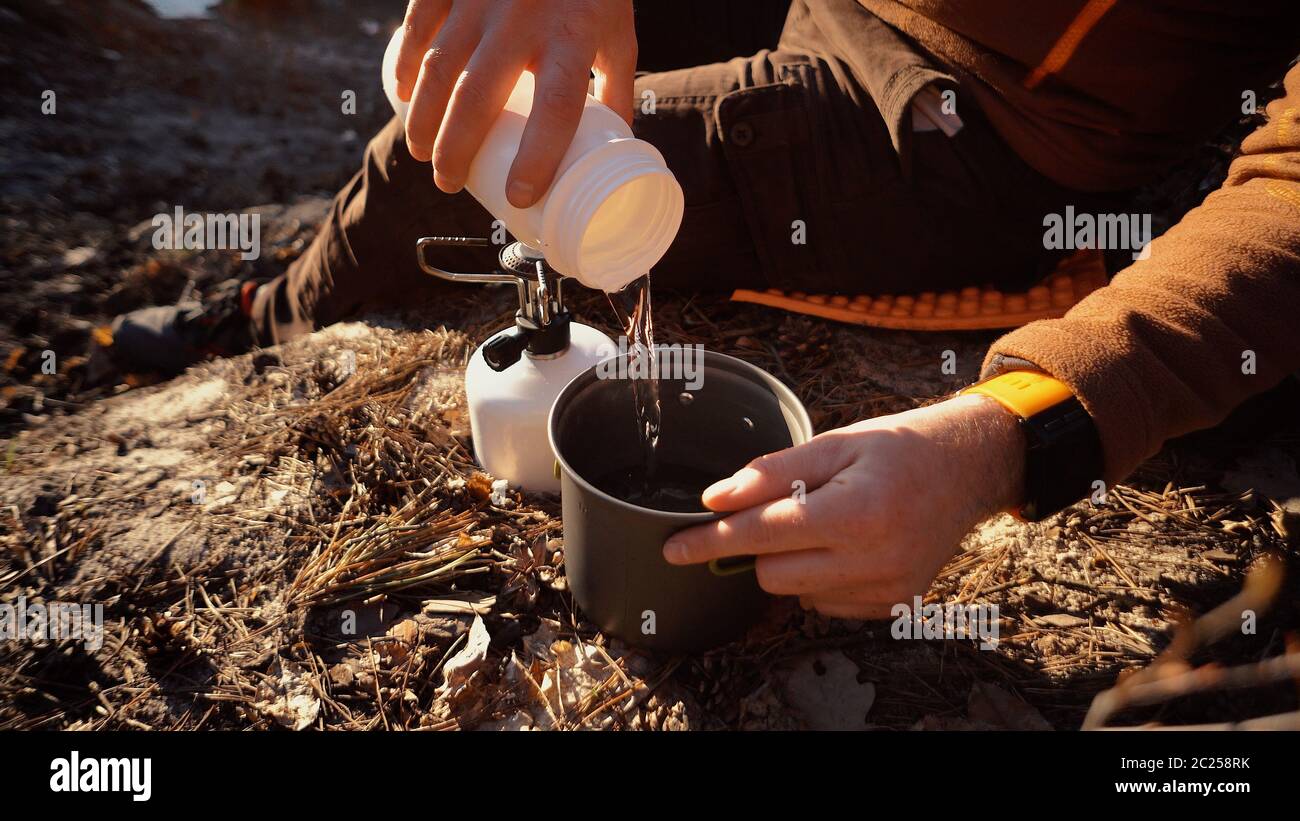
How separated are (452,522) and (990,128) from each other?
1.50 metres

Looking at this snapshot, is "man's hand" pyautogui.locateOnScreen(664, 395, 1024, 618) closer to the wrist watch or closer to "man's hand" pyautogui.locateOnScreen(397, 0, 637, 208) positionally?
the wrist watch

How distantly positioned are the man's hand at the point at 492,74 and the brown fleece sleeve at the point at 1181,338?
0.81 metres

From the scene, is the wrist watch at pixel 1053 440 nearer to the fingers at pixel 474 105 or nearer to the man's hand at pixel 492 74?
the man's hand at pixel 492 74

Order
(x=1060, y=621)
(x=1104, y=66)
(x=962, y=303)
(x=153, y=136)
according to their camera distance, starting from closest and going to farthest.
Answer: (x=1060, y=621)
(x=1104, y=66)
(x=962, y=303)
(x=153, y=136)

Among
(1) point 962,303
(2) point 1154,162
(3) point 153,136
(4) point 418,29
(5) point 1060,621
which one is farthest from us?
(3) point 153,136

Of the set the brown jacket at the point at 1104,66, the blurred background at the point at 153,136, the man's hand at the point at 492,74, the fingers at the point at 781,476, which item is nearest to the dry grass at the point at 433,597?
the fingers at the point at 781,476

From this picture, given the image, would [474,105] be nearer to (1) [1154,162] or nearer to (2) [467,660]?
(2) [467,660]

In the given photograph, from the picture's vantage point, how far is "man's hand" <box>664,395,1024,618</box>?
3.56 feet

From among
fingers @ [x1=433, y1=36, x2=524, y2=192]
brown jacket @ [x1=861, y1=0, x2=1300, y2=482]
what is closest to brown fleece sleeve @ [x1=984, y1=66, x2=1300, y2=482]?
brown jacket @ [x1=861, y1=0, x2=1300, y2=482]

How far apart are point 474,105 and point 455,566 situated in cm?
85

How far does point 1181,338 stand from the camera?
1215mm

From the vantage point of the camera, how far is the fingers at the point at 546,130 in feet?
3.56

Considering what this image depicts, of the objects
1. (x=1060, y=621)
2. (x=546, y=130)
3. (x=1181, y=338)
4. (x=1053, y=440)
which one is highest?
(x=546, y=130)

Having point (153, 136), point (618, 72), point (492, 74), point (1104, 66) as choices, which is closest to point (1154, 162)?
point (1104, 66)
